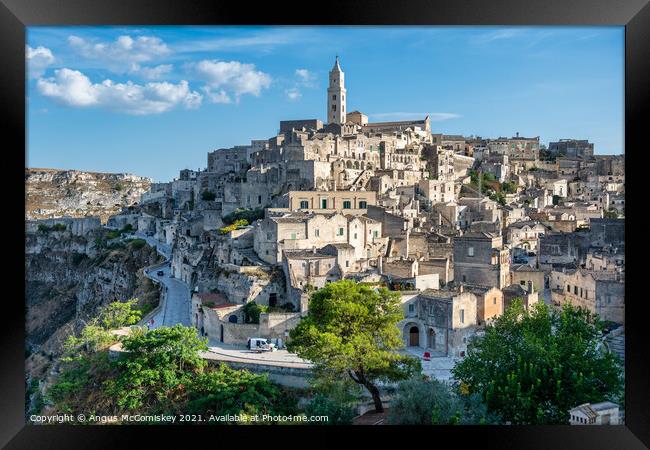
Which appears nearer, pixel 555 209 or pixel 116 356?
pixel 116 356

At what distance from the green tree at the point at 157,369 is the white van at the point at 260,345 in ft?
6.84

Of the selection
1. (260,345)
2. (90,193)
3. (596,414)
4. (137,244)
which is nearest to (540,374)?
(596,414)

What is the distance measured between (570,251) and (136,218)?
26285 mm

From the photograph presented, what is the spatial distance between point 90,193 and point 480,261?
127 feet

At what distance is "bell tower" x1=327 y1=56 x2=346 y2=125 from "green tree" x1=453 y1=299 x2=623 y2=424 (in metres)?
22.7

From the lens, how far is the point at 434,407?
10.6 m

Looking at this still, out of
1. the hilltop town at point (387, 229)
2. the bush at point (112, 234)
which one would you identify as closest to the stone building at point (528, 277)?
the hilltop town at point (387, 229)

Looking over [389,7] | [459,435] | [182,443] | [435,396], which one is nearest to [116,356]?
[182,443]

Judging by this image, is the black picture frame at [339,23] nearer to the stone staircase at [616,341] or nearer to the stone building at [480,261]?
the stone staircase at [616,341]

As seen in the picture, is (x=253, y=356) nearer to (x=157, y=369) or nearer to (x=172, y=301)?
(x=157, y=369)

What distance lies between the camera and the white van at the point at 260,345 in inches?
652

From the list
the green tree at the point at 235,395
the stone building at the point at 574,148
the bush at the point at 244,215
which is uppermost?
the stone building at the point at 574,148

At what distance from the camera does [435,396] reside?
10836 millimetres
